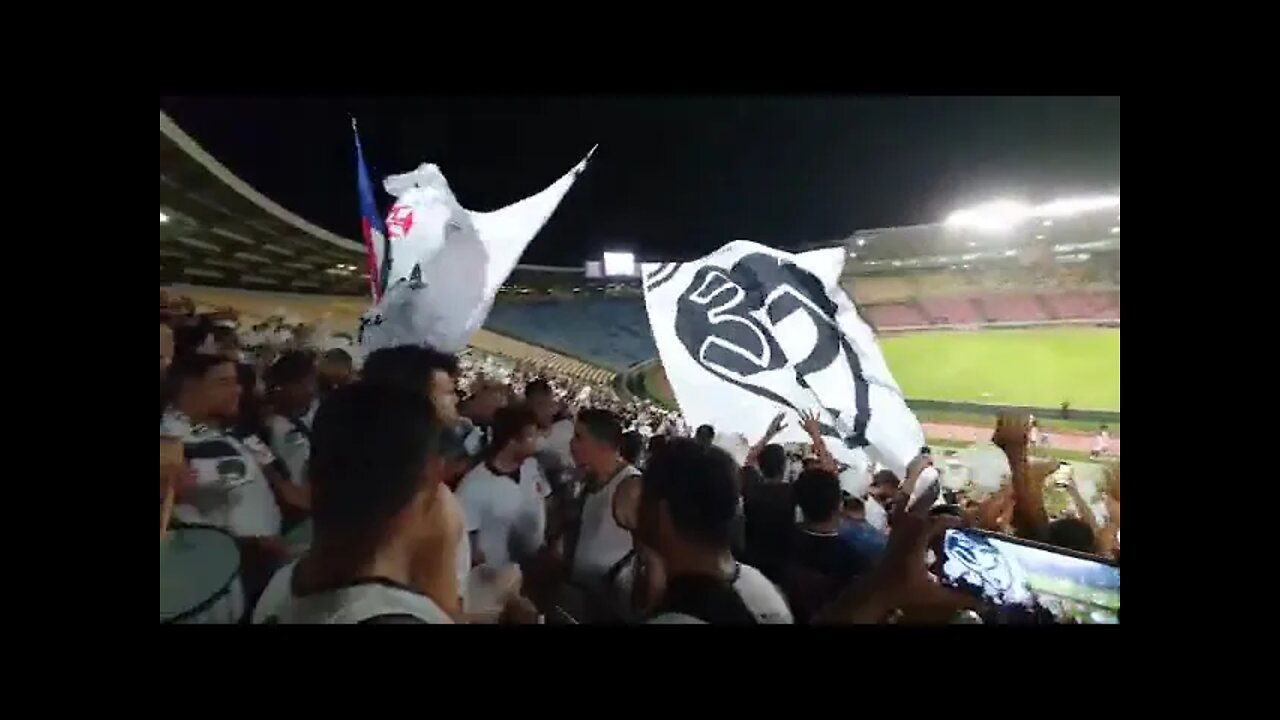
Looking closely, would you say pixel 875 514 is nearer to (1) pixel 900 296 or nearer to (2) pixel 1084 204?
(1) pixel 900 296

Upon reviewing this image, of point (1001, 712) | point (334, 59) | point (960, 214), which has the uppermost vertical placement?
point (334, 59)

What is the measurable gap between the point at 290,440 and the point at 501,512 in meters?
0.54

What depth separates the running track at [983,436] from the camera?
8.36 ft

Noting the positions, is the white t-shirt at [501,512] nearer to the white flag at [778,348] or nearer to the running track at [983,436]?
the white flag at [778,348]

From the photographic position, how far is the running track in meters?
2.55

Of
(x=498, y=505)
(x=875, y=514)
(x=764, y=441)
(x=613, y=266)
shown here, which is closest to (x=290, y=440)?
(x=498, y=505)

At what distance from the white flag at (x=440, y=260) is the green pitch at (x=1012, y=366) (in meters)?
0.95

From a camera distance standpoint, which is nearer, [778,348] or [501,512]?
[501,512]

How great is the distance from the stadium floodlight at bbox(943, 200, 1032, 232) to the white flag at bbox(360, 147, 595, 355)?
3.33ft

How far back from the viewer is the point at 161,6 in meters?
2.51

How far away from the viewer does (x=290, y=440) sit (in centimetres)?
252
